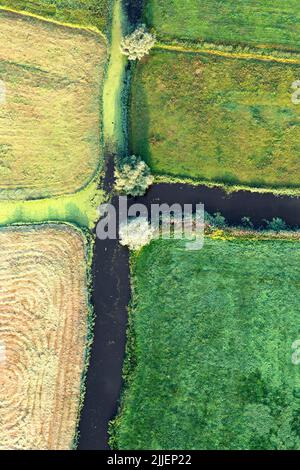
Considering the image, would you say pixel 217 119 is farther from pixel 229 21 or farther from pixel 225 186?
pixel 229 21

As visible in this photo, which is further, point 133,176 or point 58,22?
point 58,22

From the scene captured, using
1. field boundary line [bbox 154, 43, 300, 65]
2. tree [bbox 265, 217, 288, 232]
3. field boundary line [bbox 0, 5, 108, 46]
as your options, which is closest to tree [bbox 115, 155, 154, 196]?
tree [bbox 265, 217, 288, 232]

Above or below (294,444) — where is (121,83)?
above

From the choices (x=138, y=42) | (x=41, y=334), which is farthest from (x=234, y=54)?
(x=41, y=334)

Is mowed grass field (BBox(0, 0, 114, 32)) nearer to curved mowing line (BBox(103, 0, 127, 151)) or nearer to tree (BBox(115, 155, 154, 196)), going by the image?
curved mowing line (BBox(103, 0, 127, 151))

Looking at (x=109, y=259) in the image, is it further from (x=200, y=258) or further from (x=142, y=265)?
(x=200, y=258)

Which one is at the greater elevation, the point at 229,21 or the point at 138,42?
the point at 229,21

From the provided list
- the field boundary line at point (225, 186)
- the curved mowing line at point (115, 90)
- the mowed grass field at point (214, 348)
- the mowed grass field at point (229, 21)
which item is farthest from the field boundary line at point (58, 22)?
the mowed grass field at point (214, 348)
